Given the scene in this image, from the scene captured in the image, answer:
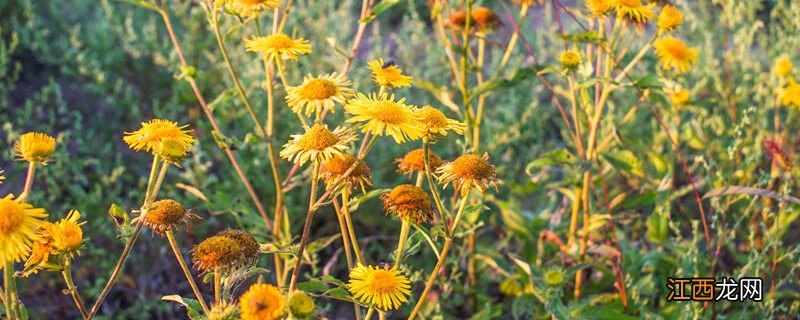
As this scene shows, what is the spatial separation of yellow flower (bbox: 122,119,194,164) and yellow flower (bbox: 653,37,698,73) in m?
1.51

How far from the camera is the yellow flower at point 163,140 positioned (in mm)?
1142

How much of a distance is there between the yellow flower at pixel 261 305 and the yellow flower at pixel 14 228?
0.31 m

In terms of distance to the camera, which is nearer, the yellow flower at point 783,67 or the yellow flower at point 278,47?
the yellow flower at point 278,47

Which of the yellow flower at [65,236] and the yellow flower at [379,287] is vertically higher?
the yellow flower at [65,236]

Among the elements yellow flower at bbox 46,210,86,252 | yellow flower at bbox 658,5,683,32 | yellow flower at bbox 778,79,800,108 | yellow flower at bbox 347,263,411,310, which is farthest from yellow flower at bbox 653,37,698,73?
yellow flower at bbox 46,210,86,252

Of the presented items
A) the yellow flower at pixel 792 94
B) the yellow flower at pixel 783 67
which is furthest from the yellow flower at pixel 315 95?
the yellow flower at pixel 783 67

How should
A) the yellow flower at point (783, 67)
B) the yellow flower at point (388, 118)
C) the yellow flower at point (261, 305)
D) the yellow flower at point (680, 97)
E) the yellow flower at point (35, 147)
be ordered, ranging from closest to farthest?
the yellow flower at point (261, 305) < the yellow flower at point (35, 147) < the yellow flower at point (388, 118) < the yellow flower at point (680, 97) < the yellow flower at point (783, 67)

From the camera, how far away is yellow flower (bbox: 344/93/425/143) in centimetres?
116

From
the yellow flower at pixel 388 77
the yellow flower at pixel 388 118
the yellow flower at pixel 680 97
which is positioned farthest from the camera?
the yellow flower at pixel 680 97

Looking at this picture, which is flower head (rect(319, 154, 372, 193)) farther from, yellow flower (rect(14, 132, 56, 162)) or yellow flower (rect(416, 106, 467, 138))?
yellow flower (rect(14, 132, 56, 162))

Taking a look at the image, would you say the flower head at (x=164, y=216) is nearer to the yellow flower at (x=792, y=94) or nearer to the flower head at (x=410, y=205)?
the flower head at (x=410, y=205)

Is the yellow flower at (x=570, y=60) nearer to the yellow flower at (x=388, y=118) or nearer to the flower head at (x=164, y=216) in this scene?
the yellow flower at (x=388, y=118)

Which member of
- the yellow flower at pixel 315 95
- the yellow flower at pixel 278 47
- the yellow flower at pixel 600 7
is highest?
the yellow flower at pixel 600 7

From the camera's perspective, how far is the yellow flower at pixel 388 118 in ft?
3.81
